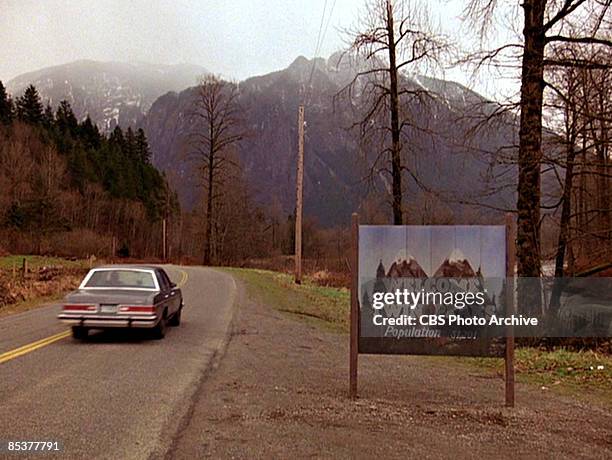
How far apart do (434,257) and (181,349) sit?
5.69 m

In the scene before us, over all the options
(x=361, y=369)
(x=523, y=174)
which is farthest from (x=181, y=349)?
(x=523, y=174)

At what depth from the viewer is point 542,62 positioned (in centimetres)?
1322

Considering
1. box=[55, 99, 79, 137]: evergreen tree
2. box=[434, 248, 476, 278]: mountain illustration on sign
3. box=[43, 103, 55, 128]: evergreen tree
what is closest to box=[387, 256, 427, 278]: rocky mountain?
box=[434, 248, 476, 278]: mountain illustration on sign

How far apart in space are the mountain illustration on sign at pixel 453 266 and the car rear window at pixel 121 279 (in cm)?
726

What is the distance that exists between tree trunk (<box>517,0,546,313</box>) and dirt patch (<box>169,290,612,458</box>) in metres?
4.39

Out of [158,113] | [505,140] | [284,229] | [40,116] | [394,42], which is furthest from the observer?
[158,113]

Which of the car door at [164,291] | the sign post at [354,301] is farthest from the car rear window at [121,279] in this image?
the sign post at [354,301]

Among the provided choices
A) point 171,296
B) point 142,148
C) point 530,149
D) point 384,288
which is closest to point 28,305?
point 171,296

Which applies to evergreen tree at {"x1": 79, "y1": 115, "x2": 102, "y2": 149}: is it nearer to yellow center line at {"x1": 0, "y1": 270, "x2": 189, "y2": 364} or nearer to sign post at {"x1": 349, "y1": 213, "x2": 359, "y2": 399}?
yellow center line at {"x1": 0, "y1": 270, "x2": 189, "y2": 364}

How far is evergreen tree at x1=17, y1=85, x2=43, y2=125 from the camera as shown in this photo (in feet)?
294

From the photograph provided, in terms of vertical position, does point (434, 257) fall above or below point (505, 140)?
below

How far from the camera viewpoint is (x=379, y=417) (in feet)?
23.4

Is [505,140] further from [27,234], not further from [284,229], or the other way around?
[284,229]

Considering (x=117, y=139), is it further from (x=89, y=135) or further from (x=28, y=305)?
(x=28, y=305)
